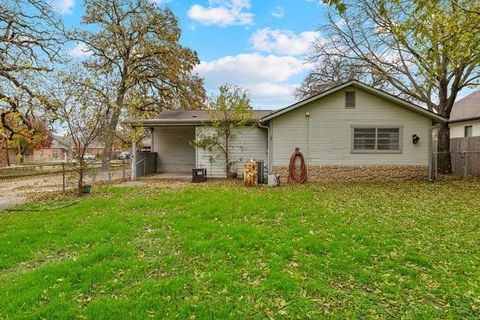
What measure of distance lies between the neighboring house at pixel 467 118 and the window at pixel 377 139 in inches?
313

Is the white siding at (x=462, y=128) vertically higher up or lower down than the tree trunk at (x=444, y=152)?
higher up

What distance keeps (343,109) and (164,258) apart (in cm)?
1015

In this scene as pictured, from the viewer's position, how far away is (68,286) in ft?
12.0

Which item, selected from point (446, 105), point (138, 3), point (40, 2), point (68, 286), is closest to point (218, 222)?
point (68, 286)

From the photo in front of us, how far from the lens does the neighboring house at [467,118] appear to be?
60.1 ft

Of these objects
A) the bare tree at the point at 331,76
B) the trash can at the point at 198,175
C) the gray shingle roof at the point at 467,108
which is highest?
the bare tree at the point at 331,76

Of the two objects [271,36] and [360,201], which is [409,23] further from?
[271,36]

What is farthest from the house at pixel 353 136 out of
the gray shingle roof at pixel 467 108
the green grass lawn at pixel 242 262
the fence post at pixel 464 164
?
the gray shingle roof at pixel 467 108

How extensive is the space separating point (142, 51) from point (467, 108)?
1975cm

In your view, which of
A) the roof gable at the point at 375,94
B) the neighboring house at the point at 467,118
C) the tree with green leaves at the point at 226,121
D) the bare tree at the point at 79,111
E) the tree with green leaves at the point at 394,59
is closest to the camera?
the bare tree at the point at 79,111

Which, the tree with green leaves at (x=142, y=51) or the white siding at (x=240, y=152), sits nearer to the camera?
the white siding at (x=240, y=152)

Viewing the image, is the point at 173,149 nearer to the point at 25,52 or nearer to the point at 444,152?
the point at 25,52

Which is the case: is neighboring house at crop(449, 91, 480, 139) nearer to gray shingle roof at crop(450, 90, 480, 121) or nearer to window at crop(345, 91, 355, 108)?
gray shingle roof at crop(450, 90, 480, 121)

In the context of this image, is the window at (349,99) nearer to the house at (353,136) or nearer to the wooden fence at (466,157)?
the house at (353,136)
